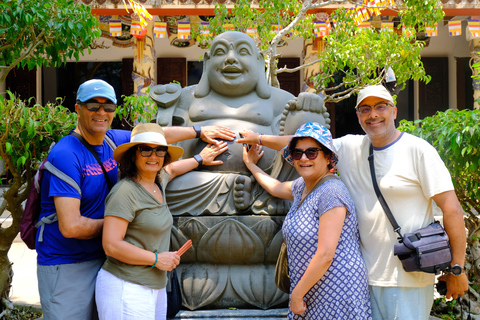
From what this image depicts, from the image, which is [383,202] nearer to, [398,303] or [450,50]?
[398,303]

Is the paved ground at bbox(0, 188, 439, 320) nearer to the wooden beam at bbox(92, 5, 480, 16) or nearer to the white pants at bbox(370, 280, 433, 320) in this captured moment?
the white pants at bbox(370, 280, 433, 320)

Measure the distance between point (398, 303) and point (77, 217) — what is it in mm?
1412

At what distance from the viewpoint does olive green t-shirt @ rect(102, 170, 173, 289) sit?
2.04 m

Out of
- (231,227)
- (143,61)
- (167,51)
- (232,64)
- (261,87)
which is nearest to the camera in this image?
(231,227)

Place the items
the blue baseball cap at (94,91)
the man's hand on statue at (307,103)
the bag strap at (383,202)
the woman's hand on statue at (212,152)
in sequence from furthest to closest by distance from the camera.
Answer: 1. the woman's hand on statue at (212,152)
2. the man's hand on statue at (307,103)
3. the blue baseball cap at (94,91)
4. the bag strap at (383,202)

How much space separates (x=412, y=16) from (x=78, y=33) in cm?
394

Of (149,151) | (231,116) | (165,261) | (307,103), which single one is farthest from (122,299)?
(231,116)

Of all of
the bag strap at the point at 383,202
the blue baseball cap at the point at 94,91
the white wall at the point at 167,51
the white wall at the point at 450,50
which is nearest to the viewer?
the bag strap at the point at 383,202

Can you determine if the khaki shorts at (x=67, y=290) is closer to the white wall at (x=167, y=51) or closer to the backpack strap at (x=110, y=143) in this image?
the backpack strap at (x=110, y=143)

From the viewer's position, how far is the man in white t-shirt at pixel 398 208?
2094 millimetres

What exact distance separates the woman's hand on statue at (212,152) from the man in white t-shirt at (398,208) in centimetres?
119

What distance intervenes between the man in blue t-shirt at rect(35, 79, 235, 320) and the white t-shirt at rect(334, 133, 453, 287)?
1.17 m

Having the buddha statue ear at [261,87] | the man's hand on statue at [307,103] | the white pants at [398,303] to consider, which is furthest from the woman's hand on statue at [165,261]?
the buddha statue ear at [261,87]

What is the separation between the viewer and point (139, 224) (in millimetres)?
2074
